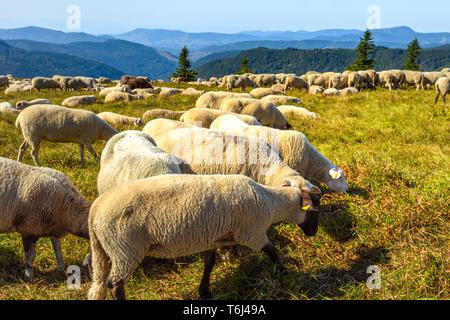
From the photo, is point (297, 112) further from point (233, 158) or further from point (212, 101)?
point (233, 158)

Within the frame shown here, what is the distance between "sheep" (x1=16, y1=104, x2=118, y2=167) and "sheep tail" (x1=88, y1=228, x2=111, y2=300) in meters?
5.10

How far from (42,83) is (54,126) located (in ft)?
86.7

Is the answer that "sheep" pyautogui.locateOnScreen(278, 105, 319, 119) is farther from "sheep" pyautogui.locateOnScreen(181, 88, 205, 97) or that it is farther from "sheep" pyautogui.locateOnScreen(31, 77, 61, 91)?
"sheep" pyautogui.locateOnScreen(31, 77, 61, 91)

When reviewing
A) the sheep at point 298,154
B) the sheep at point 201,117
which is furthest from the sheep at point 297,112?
the sheep at point 298,154

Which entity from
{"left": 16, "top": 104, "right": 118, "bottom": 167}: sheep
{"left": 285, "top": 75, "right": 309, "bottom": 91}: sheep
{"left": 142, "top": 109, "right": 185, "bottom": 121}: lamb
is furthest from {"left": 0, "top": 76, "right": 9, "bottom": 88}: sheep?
{"left": 16, "top": 104, "right": 118, "bottom": 167}: sheep

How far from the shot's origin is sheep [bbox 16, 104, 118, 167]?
7.34 metres

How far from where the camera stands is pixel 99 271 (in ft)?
10.2

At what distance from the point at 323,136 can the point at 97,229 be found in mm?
7701

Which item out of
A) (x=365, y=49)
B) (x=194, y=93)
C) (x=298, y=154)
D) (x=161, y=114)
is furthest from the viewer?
(x=365, y=49)

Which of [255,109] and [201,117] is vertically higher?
[255,109]

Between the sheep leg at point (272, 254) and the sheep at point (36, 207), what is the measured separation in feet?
7.47

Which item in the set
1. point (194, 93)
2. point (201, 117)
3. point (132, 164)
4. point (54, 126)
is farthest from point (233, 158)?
point (194, 93)

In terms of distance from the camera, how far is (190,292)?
3.45 metres

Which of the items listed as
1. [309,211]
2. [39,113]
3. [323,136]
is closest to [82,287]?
[309,211]
